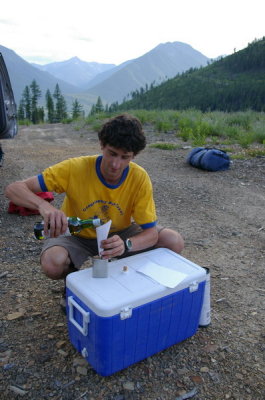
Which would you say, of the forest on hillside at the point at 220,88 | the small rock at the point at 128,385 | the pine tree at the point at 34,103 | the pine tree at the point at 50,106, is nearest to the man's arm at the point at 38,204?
the small rock at the point at 128,385

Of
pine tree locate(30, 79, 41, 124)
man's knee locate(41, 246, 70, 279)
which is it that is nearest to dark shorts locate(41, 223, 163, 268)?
man's knee locate(41, 246, 70, 279)

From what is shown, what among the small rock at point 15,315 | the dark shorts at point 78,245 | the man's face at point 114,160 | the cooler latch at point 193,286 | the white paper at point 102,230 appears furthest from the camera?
the small rock at point 15,315

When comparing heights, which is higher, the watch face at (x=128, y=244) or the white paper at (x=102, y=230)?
the white paper at (x=102, y=230)

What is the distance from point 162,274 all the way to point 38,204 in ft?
2.60

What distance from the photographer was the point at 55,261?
196 centimetres

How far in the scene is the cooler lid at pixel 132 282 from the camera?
61.8 inches

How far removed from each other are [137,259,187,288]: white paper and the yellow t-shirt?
0.33 meters

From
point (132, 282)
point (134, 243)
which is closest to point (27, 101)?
point (134, 243)

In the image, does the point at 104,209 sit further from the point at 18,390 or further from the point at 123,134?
the point at 18,390

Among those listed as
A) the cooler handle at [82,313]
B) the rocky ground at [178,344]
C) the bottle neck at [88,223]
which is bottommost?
the rocky ground at [178,344]

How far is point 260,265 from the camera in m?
3.03

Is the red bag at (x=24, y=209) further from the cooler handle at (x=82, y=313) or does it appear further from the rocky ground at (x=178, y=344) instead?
the cooler handle at (x=82, y=313)

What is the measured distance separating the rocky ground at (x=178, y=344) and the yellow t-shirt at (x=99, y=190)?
0.76 metres

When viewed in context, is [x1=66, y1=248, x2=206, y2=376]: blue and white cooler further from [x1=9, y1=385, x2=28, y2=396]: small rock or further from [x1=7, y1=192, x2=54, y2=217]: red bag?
[x1=7, y1=192, x2=54, y2=217]: red bag
